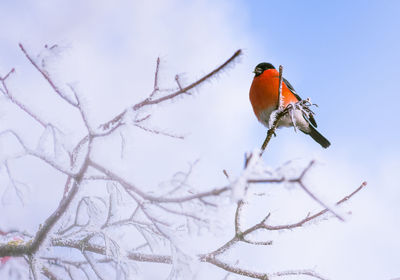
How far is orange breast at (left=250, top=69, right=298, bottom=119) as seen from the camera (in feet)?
12.4

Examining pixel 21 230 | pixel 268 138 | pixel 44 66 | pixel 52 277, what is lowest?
pixel 52 277

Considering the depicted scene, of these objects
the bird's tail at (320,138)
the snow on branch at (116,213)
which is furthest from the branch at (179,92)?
the bird's tail at (320,138)

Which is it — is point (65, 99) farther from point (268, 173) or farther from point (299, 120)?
point (299, 120)

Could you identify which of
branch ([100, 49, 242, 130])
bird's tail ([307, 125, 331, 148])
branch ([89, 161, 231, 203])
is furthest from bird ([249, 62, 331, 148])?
branch ([89, 161, 231, 203])

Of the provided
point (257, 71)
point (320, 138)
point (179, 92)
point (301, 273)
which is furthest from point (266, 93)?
point (179, 92)

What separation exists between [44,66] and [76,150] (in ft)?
1.17

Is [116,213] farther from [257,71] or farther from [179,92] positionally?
[257,71]

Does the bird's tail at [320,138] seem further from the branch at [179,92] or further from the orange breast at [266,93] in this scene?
the branch at [179,92]

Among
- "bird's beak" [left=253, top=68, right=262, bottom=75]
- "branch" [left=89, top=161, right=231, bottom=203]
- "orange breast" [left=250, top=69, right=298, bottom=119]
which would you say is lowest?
"branch" [left=89, top=161, right=231, bottom=203]

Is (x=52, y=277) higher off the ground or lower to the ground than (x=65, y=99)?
lower

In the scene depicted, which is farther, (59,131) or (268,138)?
(268,138)

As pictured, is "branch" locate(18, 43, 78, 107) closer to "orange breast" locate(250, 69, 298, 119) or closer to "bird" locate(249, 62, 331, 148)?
"bird" locate(249, 62, 331, 148)

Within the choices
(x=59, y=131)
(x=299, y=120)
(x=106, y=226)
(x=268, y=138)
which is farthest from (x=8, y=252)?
(x=299, y=120)

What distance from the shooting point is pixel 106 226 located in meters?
1.74
